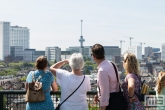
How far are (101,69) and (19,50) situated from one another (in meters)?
149

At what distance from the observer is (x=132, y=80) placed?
398cm

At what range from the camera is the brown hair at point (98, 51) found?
3993mm

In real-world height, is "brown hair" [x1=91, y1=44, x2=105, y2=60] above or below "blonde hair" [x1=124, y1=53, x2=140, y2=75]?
above

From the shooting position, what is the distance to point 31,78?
431 centimetres

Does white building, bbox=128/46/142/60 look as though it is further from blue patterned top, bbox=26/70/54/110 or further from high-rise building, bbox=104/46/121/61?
blue patterned top, bbox=26/70/54/110

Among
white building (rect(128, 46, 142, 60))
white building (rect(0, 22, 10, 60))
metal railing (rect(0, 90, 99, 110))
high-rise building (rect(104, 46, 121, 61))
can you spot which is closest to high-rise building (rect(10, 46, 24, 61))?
white building (rect(0, 22, 10, 60))

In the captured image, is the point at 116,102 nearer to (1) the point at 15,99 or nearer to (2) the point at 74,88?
(2) the point at 74,88

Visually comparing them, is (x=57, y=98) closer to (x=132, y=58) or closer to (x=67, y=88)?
(x=67, y=88)

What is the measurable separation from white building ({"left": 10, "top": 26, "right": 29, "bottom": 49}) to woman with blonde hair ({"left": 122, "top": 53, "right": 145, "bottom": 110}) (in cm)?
17617

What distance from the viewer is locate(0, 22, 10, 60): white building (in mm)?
159500

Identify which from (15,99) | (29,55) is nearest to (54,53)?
(29,55)

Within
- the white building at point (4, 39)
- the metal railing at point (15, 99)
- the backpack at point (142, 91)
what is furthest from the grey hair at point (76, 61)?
the white building at point (4, 39)

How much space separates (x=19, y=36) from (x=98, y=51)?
596 ft

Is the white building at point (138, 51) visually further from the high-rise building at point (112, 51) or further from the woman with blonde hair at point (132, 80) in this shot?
the woman with blonde hair at point (132, 80)
